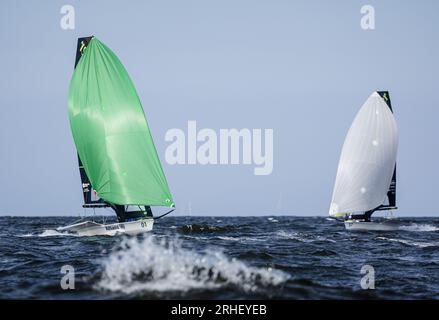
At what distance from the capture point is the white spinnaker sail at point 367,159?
175 feet

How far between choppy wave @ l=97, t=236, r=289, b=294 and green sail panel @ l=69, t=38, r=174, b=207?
65.2 feet

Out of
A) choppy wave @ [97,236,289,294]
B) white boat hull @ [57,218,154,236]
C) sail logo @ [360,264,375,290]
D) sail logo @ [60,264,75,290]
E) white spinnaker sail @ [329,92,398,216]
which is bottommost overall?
white boat hull @ [57,218,154,236]

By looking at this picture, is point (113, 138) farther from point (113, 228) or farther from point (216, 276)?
point (216, 276)

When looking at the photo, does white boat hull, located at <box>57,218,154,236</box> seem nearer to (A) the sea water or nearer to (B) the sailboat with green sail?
(B) the sailboat with green sail

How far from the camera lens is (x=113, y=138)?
130 ft

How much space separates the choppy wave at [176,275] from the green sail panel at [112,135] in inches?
782

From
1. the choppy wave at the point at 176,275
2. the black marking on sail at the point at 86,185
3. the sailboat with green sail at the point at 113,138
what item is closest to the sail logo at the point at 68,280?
the choppy wave at the point at 176,275

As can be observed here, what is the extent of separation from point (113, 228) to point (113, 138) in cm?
585

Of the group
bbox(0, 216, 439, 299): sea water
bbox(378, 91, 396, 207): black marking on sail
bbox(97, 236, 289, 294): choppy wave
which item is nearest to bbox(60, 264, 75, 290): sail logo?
bbox(0, 216, 439, 299): sea water

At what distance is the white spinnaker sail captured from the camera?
5334 cm

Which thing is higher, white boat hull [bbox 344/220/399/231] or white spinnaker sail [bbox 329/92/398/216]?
white spinnaker sail [bbox 329/92/398/216]
